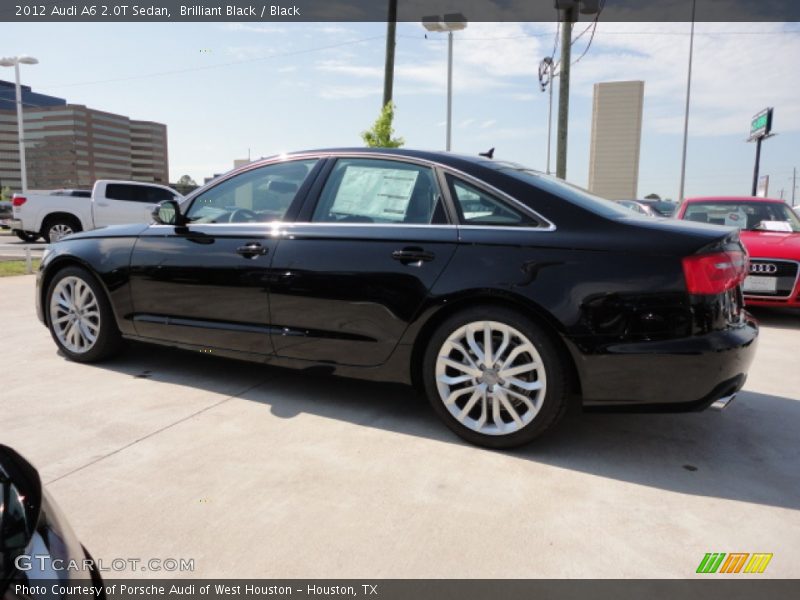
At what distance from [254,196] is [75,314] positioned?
1.72 meters

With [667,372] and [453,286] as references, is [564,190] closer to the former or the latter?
[453,286]

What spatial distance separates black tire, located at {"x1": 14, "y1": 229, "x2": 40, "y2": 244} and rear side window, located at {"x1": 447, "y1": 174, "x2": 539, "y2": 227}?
16.7 meters

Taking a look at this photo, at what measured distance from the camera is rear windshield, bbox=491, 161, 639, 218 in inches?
117

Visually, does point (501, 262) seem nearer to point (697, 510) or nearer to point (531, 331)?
point (531, 331)

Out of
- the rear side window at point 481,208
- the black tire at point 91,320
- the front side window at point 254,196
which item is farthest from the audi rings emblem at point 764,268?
the black tire at point 91,320

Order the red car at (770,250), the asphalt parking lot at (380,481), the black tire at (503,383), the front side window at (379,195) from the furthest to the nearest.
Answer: the red car at (770,250) < the front side window at (379,195) < the black tire at (503,383) < the asphalt parking lot at (380,481)

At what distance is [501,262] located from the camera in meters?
2.85

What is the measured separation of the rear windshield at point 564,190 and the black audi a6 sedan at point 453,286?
3cm

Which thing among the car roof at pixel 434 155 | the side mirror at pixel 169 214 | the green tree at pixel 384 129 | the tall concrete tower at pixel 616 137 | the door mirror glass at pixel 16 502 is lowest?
the door mirror glass at pixel 16 502

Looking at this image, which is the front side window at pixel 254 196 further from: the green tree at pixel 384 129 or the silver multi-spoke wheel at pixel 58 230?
the silver multi-spoke wheel at pixel 58 230

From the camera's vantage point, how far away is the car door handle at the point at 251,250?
3482 millimetres

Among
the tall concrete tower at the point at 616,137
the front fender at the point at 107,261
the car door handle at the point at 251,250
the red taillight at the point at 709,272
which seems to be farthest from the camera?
the tall concrete tower at the point at 616,137

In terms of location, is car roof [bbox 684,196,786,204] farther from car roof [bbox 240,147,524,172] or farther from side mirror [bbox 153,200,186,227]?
side mirror [bbox 153,200,186,227]

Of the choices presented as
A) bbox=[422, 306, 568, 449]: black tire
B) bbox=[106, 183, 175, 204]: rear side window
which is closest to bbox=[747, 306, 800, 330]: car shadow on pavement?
bbox=[422, 306, 568, 449]: black tire
